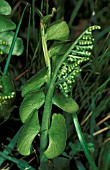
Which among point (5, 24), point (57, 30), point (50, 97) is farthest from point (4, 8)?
point (50, 97)

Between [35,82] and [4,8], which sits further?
[4,8]

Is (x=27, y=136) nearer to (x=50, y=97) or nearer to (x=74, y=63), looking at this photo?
(x=50, y=97)

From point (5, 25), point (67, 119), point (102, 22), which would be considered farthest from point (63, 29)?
point (102, 22)

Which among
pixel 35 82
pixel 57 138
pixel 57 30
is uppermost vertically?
pixel 57 30

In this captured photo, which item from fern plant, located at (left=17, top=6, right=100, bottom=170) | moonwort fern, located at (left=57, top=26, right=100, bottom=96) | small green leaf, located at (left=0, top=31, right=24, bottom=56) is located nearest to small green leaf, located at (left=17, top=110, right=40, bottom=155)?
fern plant, located at (left=17, top=6, right=100, bottom=170)

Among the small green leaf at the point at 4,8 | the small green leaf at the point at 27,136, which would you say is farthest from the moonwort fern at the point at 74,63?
the small green leaf at the point at 4,8

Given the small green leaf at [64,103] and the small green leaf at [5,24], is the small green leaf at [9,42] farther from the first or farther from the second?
the small green leaf at [64,103]

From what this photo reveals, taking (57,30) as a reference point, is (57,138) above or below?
below
